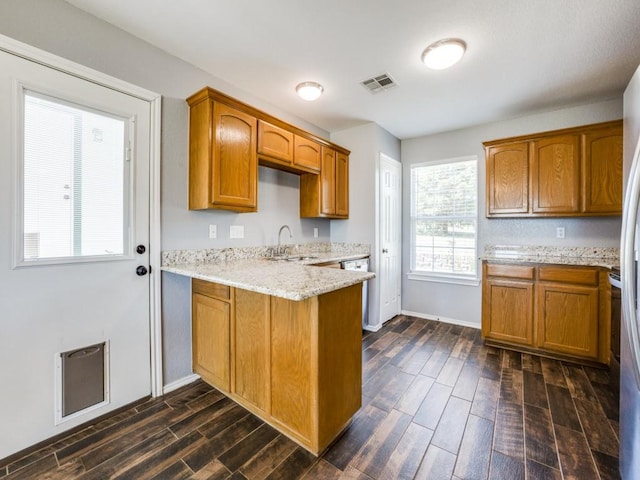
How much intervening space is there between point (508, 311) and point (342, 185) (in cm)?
232

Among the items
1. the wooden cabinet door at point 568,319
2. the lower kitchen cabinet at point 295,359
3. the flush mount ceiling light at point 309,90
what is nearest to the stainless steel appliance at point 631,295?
the lower kitchen cabinet at point 295,359

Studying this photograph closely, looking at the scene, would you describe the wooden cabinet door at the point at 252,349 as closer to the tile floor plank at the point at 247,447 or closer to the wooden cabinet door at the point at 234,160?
the tile floor plank at the point at 247,447

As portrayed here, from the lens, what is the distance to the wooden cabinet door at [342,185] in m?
3.55

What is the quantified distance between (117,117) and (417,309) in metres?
3.95

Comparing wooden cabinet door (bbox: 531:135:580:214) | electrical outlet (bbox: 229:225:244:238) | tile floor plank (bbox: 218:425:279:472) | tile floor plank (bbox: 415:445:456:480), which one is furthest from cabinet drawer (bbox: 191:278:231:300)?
wooden cabinet door (bbox: 531:135:580:214)

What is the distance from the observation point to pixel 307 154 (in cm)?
306

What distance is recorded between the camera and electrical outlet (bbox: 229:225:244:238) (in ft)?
8.64

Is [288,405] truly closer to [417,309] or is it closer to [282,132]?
[282,132]

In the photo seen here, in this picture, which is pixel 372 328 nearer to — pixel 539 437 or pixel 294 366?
pixel 539 437

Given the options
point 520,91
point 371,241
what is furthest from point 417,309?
point 520,91

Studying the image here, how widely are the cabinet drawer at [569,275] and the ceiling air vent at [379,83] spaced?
2284 millimetres

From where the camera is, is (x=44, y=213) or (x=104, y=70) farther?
(x=104, y=70)

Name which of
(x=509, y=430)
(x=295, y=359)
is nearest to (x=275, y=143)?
(x=295, y=359)

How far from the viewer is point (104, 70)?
182 centimetres
